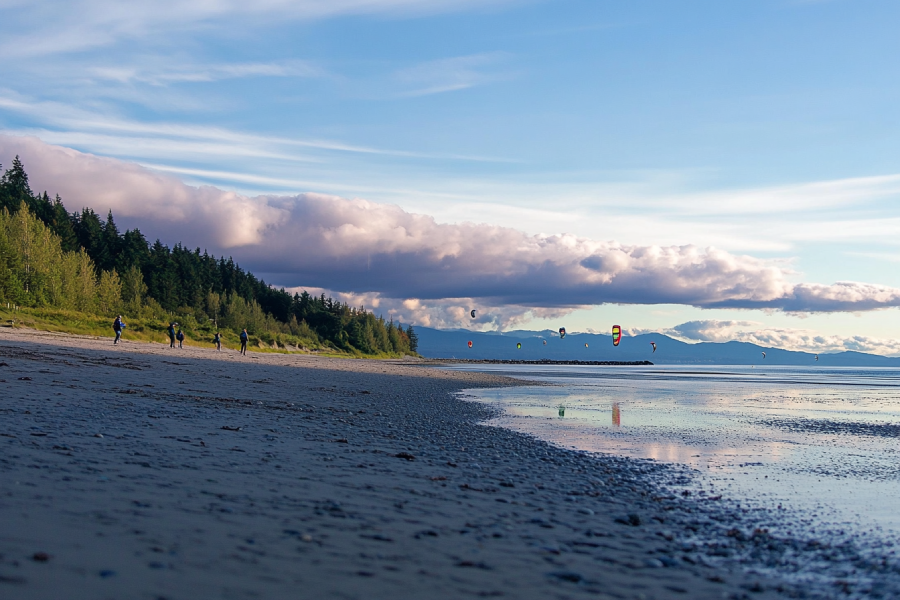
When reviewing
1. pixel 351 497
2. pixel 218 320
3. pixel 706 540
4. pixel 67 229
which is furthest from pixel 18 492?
pixel 67 229

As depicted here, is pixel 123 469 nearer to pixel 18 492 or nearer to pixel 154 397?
pixel 18 492

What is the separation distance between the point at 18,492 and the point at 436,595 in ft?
15.5

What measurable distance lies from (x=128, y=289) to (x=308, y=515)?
384 ft

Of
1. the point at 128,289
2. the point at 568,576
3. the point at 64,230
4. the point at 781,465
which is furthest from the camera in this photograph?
the point at 64,230

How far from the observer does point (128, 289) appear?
368 ft

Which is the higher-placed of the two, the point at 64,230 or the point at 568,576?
the point at 64,230

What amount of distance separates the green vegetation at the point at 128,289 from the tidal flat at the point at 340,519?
2125 inches

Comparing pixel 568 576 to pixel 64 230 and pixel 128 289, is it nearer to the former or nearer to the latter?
pixel 128 289

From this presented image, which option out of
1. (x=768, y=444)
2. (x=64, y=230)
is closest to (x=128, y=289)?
(x=64, y=230)

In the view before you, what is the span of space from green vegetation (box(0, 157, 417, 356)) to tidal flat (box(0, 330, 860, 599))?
5397 cm

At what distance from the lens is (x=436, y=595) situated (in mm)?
5426

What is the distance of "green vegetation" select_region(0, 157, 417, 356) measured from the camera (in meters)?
73.9

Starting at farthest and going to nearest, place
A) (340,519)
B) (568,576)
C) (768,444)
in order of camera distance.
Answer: (768,444), (340,519), (568,576)

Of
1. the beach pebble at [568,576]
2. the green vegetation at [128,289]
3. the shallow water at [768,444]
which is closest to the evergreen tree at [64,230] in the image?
the green vegetation at [128,289]
